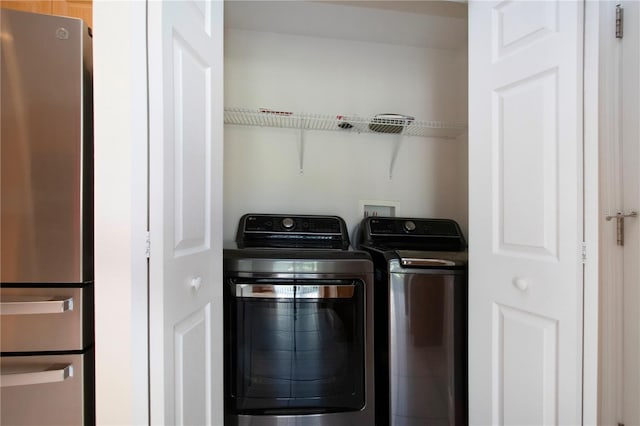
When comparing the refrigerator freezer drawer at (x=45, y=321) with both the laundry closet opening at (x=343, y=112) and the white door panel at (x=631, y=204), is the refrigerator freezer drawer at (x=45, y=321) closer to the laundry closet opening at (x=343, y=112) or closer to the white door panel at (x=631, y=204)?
the laundry closet opening at (x=343, y=112)

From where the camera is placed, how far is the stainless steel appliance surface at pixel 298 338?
1157 millimetres

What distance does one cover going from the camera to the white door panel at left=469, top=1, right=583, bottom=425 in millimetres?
854

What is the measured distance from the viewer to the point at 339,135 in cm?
182

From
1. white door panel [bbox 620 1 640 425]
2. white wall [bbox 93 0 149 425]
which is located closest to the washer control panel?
white door panel [bbox 620 1 640 425]

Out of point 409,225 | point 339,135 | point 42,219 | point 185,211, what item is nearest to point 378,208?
point 409,225

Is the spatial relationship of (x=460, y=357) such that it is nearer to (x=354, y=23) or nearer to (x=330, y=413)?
(x=330, y=413)

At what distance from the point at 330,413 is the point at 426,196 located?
1340mm

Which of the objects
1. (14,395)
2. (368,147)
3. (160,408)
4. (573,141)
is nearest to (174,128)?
(160,408)

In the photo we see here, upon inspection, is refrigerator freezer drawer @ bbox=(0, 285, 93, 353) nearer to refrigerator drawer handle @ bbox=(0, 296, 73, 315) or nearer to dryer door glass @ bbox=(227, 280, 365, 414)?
refrigerator drawer handle @ bbox=(0, 296, 73, 315)

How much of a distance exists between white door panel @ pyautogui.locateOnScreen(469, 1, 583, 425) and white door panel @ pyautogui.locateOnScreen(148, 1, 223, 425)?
962 mm

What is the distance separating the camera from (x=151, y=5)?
704 millimetres

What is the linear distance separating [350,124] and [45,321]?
1.58 m

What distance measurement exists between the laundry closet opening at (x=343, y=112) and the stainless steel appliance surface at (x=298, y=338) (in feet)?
2.13

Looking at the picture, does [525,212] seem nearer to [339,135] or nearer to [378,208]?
[378,208]
